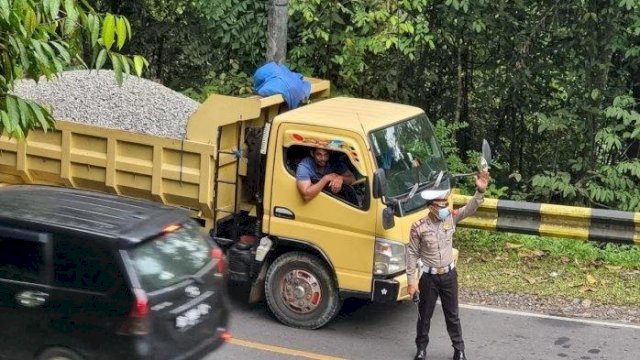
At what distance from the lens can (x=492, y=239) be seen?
39.4 ft

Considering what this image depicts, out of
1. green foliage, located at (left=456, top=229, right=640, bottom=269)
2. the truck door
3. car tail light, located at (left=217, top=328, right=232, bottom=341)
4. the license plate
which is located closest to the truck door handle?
the truck door

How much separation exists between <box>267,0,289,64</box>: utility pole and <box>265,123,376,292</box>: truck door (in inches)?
135

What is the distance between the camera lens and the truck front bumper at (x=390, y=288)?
28.2 feet

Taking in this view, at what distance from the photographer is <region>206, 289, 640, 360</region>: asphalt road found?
855cm

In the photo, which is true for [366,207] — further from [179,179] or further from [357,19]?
[357,19]

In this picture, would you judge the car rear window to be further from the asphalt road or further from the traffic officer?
the traffic officer

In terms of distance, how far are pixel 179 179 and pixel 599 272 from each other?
4.93 m

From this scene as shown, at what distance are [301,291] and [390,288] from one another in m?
0.96

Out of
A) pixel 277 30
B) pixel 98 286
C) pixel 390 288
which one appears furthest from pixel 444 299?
pixel 277 30

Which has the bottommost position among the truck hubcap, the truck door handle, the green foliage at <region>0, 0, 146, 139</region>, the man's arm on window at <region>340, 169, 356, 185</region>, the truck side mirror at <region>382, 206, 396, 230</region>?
the truck hubcap

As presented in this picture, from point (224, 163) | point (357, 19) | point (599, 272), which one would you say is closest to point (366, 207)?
point (224, 163)

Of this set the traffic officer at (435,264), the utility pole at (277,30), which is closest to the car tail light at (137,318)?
the traffic officer at (435,264)

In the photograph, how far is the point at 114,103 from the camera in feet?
34.0

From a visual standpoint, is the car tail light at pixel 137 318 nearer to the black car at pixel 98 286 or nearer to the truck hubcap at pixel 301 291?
the black car at pixel 98 286
